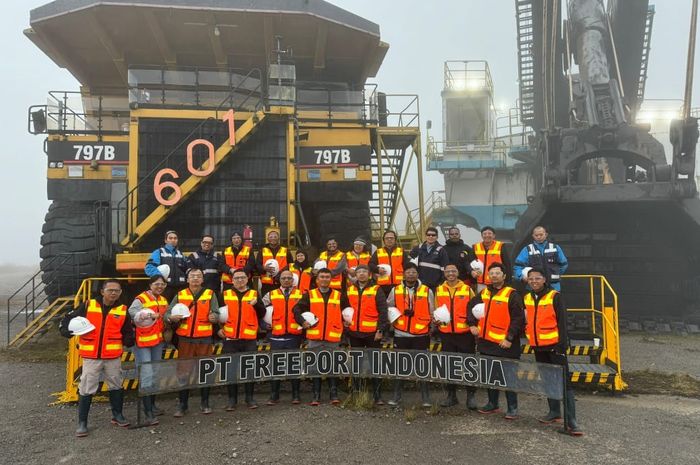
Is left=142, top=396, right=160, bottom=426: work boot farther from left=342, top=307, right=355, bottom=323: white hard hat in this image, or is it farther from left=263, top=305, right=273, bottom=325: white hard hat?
left=342, top=307, right=355, bottom=323: white hard hat

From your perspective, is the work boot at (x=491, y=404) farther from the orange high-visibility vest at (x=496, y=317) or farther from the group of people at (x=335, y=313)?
the orange high-visibility vest at (x=496, y=317)

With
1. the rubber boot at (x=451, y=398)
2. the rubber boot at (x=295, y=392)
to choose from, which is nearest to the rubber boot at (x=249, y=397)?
the rubber boot at (x=295, y=392)

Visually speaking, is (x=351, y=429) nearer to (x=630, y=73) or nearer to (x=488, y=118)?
(x=630, y=73)

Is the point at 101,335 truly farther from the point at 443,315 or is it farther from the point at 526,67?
the point at 526,67

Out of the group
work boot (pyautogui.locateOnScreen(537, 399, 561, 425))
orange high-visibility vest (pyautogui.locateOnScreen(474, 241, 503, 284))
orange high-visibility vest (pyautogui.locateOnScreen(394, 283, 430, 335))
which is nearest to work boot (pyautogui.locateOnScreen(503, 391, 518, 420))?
work boot (pyautogui.locateOnScreen(537, 399, 561, 425))

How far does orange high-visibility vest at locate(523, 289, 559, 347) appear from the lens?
4.78 meters

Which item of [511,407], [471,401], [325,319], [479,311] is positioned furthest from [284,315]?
[511,407]

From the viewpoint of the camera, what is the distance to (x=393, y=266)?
6.51 meters

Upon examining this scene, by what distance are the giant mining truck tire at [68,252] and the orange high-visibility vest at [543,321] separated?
23.2 feet

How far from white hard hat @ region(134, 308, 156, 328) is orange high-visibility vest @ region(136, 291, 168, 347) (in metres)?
0.05

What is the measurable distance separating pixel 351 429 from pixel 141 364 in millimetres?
2240

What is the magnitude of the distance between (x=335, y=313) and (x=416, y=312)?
94 centimetres

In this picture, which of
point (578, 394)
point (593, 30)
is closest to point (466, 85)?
point (593, 30)

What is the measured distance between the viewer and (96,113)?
36.7ft
